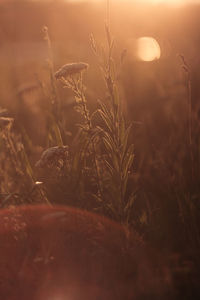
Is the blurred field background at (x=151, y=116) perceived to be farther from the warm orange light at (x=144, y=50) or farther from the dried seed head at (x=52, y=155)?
the dried seed head at (x=52, y=155)

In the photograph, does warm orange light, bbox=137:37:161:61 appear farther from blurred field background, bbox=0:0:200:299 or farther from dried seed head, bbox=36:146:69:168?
dried seed head, bbox=36:146:69:168

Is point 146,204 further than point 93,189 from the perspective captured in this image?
No

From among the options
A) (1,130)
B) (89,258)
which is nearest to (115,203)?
(89,258)

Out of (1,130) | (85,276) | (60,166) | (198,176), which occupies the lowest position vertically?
(85,276)

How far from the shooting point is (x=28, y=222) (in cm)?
217

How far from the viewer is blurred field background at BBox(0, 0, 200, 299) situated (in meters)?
2.05

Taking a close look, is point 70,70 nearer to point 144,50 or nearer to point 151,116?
point 151,116

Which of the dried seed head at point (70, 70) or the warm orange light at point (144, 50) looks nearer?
the dried seed head at point (70, 70)

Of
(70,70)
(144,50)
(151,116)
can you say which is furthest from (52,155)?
(144,50)

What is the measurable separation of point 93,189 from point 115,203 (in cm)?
50

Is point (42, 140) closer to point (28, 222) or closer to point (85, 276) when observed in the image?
point (28, 222)

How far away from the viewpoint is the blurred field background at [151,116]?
2.05m

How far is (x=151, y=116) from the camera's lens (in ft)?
11.3

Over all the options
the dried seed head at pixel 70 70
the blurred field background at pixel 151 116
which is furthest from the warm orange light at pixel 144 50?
the dried seed head at pixel 70 70
